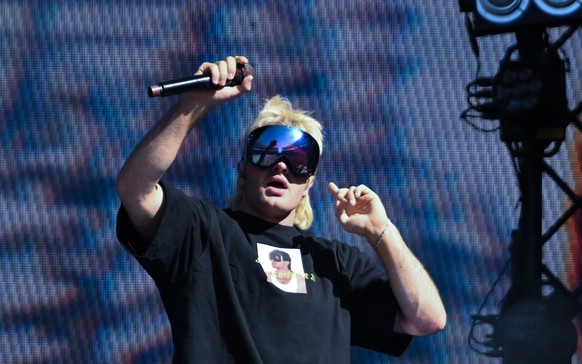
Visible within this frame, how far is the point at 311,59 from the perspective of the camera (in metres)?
3.05

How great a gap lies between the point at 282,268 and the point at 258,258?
0.16 ft

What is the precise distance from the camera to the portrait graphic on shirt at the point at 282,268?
6.29 ft

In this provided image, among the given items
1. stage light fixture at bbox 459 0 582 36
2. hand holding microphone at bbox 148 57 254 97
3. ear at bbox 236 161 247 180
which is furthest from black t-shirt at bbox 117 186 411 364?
stage light fixture at bbox 459 0 582 36

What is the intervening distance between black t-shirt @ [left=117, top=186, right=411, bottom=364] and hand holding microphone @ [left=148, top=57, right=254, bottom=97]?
21 cm

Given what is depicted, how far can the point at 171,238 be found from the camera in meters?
1.83

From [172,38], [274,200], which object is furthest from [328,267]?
[172,38]

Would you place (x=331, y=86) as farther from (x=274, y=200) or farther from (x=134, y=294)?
(x=274, y=200)

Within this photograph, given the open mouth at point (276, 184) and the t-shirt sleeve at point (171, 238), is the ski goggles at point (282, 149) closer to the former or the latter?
the open mouth at point (276, 184)

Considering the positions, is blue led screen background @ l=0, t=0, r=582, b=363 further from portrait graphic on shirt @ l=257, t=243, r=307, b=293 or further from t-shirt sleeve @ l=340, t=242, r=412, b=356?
portrait graphic on shirt @ l=257, t=243, r=307, b=293

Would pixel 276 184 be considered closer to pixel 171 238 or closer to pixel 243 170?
pixel 243 170

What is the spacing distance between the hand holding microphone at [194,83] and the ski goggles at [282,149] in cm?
22

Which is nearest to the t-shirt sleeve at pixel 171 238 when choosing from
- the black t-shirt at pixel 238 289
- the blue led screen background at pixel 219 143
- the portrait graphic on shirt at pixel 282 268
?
the black t-shirt at pixel 238 289

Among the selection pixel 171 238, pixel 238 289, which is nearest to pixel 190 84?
pixel 171 238

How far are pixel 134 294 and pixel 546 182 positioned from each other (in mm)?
1304
